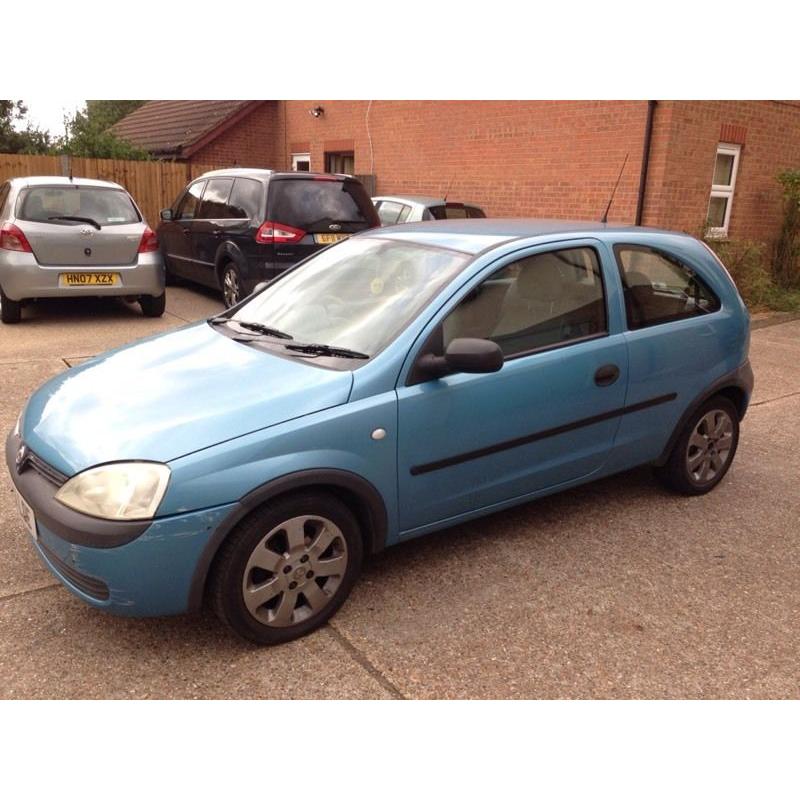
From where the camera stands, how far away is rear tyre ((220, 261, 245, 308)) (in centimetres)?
872

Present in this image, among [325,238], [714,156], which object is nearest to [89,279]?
[325,238]

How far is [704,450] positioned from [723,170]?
27.8 ft

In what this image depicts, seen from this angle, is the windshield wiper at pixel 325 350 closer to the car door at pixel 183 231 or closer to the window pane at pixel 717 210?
the car door at pixel 183 231

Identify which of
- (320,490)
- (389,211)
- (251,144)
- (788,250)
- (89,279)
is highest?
(251,144)

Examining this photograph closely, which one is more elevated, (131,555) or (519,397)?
(519,397)

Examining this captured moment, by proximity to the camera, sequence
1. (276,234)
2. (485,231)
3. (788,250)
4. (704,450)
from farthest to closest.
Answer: (788,250)
(276,234)
(704,450)
(485,231)

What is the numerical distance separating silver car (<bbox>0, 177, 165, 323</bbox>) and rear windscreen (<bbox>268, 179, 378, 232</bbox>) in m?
1.47

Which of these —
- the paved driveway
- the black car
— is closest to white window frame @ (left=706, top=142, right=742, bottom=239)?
the black car

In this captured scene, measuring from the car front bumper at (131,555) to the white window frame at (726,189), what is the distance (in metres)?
10.2

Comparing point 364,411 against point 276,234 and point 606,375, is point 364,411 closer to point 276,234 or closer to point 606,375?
point 606,375

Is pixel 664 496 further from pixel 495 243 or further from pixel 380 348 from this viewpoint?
pixel 380 348

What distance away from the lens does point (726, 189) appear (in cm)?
1129

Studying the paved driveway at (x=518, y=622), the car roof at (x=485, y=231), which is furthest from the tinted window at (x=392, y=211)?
the paved driveway at (x=518, y=622)

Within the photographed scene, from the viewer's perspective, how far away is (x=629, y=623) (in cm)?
306
